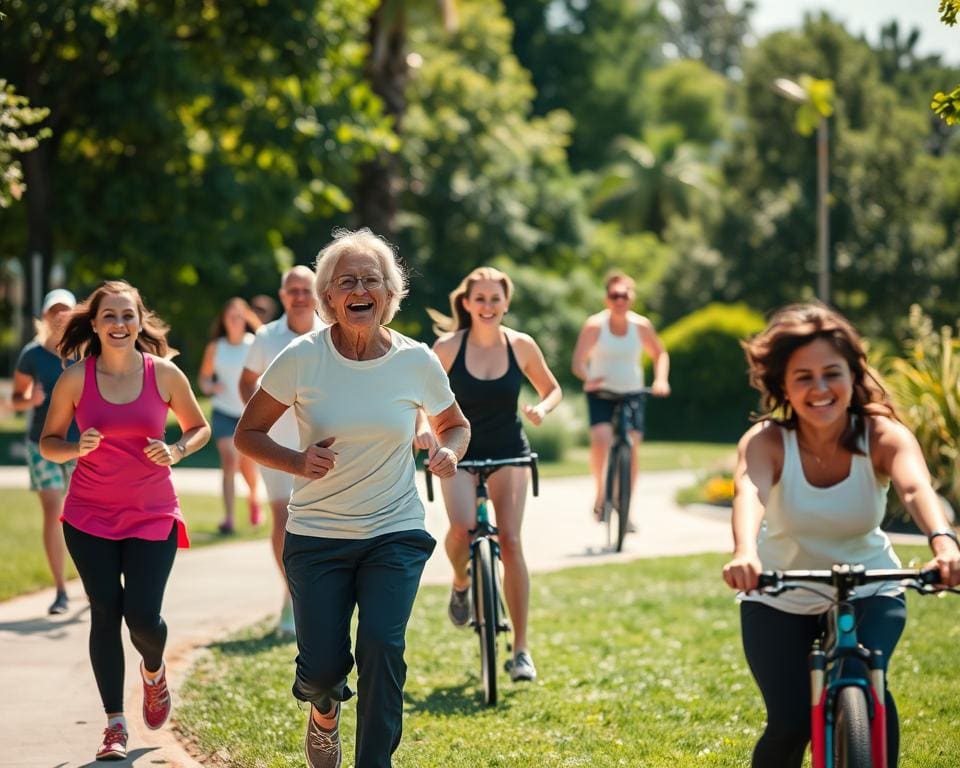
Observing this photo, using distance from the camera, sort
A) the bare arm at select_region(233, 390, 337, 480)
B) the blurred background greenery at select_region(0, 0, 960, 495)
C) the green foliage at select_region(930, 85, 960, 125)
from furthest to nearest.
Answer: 1. the blurred background greenery at select_region(0, 0, 960, 495)
2. the green foliage at select_region(930, 85, 960, 125)
3. the bare arm at select_region(233, 390, 337, 480)

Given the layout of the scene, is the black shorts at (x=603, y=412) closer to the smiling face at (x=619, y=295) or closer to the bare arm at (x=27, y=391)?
the smiling face at (x=619, y=295)

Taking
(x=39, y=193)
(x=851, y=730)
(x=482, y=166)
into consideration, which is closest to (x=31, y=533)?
(x=39, y=193)

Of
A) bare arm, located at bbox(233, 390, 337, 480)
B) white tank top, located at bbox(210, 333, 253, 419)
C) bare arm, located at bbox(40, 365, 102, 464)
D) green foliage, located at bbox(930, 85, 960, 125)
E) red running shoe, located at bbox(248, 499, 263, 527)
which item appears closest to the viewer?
bare arm, located at bbox(233, 390, 337, 480)

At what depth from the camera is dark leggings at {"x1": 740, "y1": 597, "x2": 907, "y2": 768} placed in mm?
4273

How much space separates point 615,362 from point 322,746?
8.07 meters

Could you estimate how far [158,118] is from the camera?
846 inches

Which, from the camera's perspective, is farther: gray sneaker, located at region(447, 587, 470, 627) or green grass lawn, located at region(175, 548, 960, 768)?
gray sneaker, located at region(447, 587, 470, 627)

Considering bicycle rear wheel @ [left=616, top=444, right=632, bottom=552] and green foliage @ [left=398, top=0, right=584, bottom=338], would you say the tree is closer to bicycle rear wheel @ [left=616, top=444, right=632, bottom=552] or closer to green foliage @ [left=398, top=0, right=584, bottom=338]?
green foliage @ [left=398, top=0, right=584, bottom=338]

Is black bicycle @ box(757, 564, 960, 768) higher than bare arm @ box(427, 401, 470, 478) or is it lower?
lower

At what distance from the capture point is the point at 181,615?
9844 mm

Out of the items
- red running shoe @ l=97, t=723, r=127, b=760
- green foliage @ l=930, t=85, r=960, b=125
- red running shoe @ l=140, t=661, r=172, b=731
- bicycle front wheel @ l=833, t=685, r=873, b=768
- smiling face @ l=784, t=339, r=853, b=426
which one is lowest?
red running shoe @ l=97, t=723, r=127, b=760

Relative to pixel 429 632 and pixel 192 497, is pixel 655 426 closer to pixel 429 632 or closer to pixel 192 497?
pixel 192 497

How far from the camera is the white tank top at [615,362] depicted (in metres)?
13.0

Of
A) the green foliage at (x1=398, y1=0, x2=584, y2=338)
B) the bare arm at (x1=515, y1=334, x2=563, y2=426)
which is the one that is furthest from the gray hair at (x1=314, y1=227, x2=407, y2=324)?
the green foliage at (x1=398, y1=0, x2=584, y2=338)
